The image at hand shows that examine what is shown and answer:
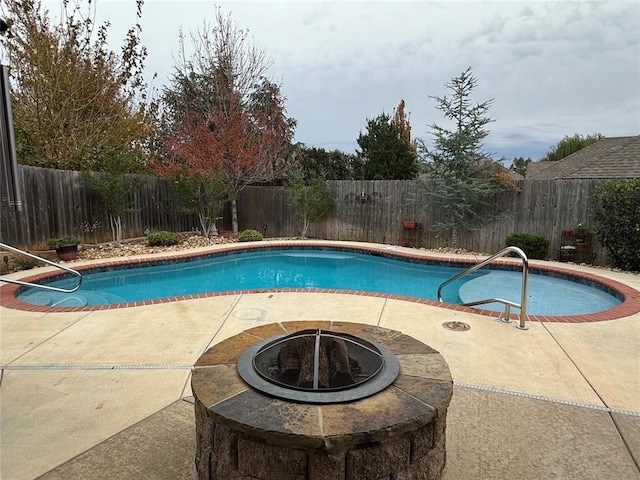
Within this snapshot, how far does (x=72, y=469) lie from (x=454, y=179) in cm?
991

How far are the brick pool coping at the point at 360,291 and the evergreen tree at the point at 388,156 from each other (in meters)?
6.74

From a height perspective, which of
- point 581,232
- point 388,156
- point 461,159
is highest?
point 388,156

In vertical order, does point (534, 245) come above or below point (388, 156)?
below

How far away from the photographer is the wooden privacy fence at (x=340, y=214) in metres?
8.71

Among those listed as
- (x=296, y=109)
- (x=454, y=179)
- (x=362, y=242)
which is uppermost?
(x=296, y=109)

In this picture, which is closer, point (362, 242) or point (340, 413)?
point (340, 413)

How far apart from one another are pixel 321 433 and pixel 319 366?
0.53 m

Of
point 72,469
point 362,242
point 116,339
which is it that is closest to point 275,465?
point 72,469

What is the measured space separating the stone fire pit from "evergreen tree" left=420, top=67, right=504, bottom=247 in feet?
28.8

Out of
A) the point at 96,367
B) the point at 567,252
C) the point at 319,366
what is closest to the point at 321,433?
the point at 319,366

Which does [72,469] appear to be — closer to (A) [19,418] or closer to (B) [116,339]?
(A) [19,418]

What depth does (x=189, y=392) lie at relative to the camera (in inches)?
114

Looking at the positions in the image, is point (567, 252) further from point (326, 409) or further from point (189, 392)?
point (326, 409)

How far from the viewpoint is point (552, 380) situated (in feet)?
10.1
